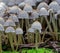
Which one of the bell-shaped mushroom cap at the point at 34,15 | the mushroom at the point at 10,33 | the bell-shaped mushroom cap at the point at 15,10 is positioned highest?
the bell-shaped mushroom cap at the point at 15,10

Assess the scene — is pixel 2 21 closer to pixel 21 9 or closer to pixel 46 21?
pixel 21 9

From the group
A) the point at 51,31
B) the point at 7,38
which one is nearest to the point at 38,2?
the point at 51,31

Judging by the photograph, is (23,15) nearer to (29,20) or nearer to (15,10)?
(15,10)

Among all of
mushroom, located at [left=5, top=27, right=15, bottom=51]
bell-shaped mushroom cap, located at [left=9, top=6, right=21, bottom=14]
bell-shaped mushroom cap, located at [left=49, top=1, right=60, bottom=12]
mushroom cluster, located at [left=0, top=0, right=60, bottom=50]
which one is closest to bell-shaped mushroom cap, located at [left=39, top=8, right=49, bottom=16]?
mushroom cluster, located at [left=0, top=0, right=60, bottom=50]

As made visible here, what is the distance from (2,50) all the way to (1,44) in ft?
0.21

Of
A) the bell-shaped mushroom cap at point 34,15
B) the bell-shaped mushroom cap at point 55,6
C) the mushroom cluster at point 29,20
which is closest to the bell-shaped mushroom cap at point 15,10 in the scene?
the mushroom cluster at point 29,20

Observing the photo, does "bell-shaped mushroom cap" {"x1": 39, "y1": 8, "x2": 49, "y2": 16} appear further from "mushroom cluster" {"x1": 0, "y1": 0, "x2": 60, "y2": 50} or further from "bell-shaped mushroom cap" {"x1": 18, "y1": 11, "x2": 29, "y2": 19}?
"bell-shaped mushroom cap" {"x1": 18, "y1": 11, "x2": 29, "y2": 19}

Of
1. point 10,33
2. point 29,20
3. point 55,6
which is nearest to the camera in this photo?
point 10,33

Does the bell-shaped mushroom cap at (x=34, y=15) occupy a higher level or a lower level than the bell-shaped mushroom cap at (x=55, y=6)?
lower

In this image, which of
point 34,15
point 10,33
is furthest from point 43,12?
point 10,33

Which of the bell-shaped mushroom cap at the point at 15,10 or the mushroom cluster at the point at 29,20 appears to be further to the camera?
the bell-shaped mushroom cap at the point at 15,10

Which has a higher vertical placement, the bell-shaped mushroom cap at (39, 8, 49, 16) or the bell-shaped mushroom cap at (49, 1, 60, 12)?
the bell-shaped mushroom cap at (49, 1, 60, 12)

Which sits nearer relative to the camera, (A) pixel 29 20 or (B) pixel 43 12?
(B) pixel 43 12

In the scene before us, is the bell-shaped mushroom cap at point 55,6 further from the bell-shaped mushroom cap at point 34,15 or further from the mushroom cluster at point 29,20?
the bell-shaped mushroom cap at point 34,15
